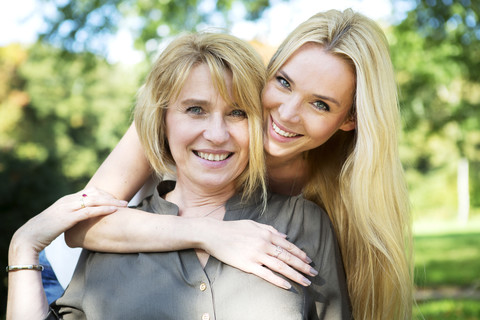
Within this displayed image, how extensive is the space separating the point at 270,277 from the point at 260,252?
111 millimetres

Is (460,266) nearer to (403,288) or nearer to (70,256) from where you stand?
(403,288)

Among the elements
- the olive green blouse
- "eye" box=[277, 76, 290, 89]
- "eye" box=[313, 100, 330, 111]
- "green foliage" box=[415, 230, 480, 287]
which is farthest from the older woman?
"green foliage" box=[415, 230, 480, 287]

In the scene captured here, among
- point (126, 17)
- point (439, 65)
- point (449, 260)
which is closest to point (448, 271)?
point (449, 260)

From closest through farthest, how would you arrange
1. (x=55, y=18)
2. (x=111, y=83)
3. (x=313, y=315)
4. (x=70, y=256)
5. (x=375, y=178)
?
(x=313, y=315), (x=375, y=178), (x=70, y=256), (x=55, y=18), (x=111, y=83)

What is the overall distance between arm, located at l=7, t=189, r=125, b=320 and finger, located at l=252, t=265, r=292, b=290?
789mm

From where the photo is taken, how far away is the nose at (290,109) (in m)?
2.63

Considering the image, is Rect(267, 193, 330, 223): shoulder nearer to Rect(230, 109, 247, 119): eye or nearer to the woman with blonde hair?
the woman with blonde hair

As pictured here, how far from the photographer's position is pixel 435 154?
78.6ft

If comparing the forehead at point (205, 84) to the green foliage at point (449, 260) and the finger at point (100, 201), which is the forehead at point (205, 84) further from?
the green foliage at point (449, 260)

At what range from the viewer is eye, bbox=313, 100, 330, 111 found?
2.68 m

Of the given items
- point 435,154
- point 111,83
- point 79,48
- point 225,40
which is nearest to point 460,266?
point 79,48

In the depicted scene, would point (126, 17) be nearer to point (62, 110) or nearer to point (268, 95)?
point (268, 95)

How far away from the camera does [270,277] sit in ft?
7.43

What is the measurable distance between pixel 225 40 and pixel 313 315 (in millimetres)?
1310
